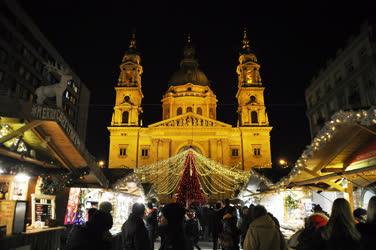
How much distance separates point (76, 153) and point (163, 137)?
3791 cm

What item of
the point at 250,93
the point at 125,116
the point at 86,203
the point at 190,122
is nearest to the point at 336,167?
the point at 86,203

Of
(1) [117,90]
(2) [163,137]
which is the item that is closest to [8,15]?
(1) [117,90]

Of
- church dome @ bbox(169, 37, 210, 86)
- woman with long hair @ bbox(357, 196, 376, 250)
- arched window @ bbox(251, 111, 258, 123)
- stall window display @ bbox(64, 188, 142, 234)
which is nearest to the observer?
woman with long hair @ bbox(357, 196, 376, 250)

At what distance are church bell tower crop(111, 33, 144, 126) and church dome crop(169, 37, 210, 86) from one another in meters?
10.7

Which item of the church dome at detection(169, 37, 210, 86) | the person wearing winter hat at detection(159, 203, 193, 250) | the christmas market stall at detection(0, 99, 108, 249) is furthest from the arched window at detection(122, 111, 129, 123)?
the person wearing winter hat at detection(159, 203, 193, 250)

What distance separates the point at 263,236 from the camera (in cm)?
432

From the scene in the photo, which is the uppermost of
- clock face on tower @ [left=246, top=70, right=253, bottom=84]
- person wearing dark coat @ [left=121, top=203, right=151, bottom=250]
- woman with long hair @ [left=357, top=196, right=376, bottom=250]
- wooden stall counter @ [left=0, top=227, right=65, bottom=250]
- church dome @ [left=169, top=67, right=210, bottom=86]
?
church dome @ [left=169, top=67, right=210, bottom=86]

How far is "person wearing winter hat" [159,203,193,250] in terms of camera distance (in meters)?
4.21

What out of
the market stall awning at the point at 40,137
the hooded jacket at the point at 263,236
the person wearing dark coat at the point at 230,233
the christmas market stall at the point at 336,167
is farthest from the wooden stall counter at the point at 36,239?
the christmas market stall at the point at 336,167

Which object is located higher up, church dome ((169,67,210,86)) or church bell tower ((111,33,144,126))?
church dome ((169,67,210,86))

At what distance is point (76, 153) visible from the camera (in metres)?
8.77

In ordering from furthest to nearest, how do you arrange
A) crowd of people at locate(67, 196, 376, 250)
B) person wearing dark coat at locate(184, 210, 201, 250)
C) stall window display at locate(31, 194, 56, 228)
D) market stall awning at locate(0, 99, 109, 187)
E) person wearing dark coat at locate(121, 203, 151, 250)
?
person wearing dark coat at locate(184, 210, 201, 250), stall window display at locate(31, 194, 56, 228), market stall awning at locate(0, 99, 109, 187), person wearing dark coat at locate(121, 203, 151, 250), crowd of people at locate(67, 196, 376, 250)

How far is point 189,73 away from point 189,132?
56.4 ft

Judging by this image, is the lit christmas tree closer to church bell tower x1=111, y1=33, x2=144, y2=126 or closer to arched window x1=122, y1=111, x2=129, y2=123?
church bell tower x1=111, y1=33, x2=144, y2=126
